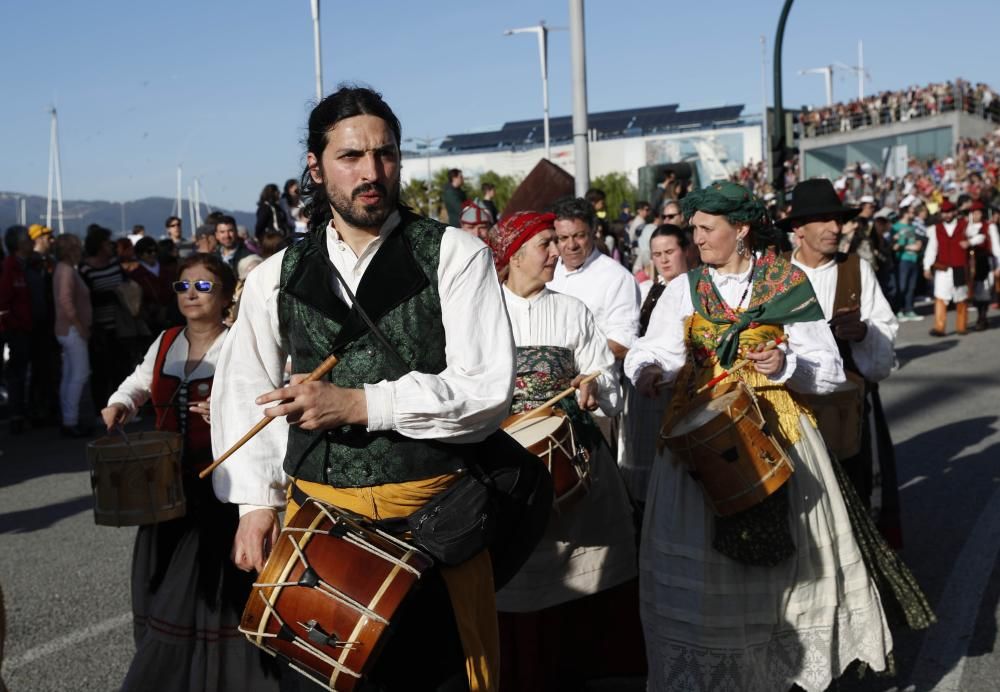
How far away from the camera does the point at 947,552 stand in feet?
21.7

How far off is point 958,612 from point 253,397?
390 centimetres

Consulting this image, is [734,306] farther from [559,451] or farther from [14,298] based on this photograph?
[14,298]

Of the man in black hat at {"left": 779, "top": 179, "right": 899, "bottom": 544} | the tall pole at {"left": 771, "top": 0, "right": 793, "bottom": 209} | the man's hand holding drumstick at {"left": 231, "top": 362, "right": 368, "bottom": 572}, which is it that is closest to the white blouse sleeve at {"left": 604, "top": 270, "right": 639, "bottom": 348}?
the man in black hat at {"left": 779, "top": 179, "right": 899, "bottom": 544}

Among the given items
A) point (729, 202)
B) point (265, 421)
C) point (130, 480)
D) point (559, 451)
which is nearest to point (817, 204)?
point (729, 202)

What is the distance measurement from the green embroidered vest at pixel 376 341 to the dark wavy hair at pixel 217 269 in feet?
5.96

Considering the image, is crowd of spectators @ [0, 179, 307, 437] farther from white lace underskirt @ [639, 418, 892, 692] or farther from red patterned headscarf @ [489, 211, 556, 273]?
white lace underskirt @ [639, 418, 892, 692]

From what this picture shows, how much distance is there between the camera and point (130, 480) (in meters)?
4.03

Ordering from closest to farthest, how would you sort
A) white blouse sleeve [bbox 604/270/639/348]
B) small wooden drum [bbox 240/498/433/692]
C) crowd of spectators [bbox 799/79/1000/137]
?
small wooden drum [bbox 240/498/433/692]
white blouse sleeve [bbox 604/270/639/348]
crowd of spectators [bbox 799/79/1000/137]

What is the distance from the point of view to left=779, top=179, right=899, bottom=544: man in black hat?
5652 mm

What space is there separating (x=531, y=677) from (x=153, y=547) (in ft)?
5.18

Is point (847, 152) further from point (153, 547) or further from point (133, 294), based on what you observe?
point (153, 547)

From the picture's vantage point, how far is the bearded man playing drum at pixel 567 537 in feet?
15.9

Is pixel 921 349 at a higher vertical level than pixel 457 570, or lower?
lower

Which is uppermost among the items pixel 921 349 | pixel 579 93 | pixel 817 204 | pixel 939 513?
pixel 579 93
